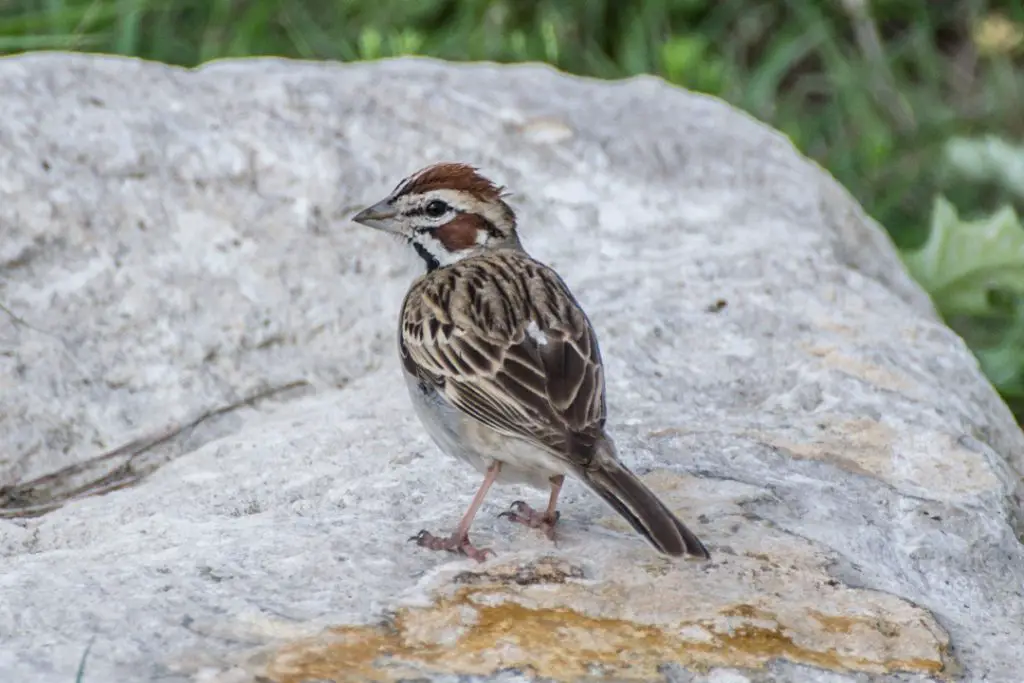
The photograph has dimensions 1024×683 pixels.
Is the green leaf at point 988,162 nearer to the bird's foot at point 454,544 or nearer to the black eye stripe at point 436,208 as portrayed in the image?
the black eye stripe at point 436,208

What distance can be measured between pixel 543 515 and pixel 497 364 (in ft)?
1.29

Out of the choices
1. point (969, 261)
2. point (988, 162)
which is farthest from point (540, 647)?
point (988, 162)

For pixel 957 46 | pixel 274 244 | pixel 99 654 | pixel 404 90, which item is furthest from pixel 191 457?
pixel 957 46

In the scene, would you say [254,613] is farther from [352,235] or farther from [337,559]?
[352,235]

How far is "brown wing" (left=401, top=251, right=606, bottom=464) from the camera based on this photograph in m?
3.91

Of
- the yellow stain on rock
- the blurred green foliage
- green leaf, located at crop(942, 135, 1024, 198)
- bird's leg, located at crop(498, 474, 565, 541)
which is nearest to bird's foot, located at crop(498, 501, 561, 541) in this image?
bird's leg, located at crop(498, 474, 565, 541)

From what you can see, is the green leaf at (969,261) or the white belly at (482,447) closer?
the white belly at (482,447)

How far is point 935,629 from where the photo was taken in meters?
3.54

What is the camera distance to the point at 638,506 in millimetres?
3609

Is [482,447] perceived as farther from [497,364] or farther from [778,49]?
[778,49]

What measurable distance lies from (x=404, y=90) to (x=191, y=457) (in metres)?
1.82

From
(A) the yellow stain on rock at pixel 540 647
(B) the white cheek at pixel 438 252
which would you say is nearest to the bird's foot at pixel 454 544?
(A) the yellow stain on rock at pixel 540 647

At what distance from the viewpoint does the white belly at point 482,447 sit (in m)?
3.95

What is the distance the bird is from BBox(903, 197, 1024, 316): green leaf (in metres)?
2.15
